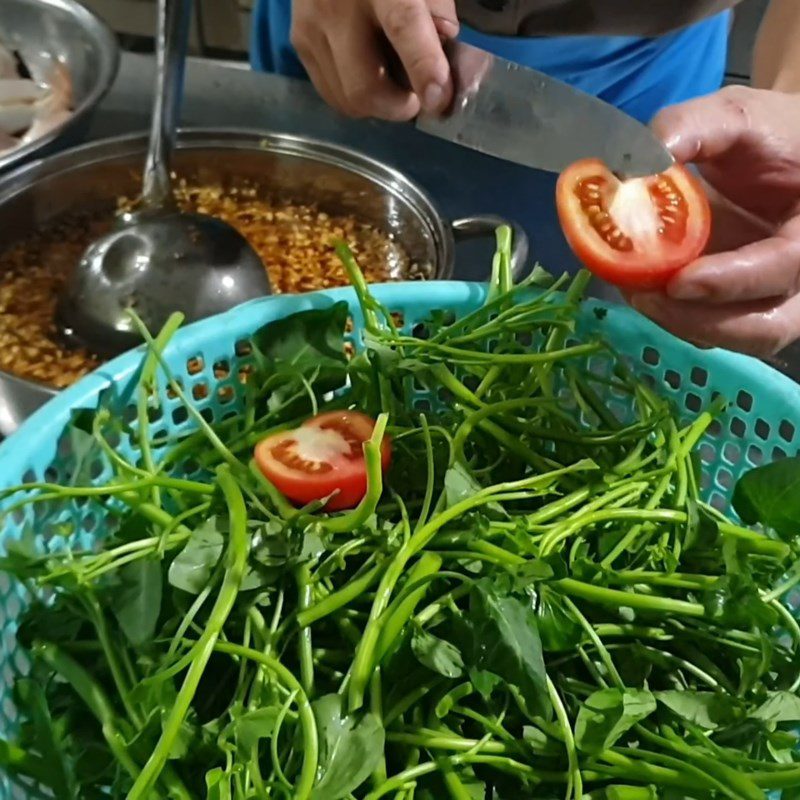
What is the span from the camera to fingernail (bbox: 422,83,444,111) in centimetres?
53

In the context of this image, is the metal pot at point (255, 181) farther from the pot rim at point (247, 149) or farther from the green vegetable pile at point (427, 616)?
the green vegetable pile at point (427, 616)

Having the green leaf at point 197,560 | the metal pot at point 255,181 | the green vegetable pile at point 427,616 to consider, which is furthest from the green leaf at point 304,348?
the metal pot at point 255,181

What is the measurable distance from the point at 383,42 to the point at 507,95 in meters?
0.17

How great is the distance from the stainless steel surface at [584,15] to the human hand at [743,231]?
21 cm

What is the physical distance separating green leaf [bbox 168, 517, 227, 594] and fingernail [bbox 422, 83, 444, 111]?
26cm

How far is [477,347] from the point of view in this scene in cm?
59

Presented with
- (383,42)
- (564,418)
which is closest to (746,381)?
(564,418)

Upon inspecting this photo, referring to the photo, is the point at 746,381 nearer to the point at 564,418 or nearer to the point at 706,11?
the point at 564,418

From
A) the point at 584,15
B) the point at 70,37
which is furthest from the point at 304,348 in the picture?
the point at 70,37

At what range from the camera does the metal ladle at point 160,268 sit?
2.45ft

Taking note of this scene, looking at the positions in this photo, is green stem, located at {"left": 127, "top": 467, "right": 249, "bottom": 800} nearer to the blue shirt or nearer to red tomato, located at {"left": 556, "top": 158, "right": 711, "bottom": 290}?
red tomato, located at {"left": 556, "top": 158, "right": 711, "bottom": 290}

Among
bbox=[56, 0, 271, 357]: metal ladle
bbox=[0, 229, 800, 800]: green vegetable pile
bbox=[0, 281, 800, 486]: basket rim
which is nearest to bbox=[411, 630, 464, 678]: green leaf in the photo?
bbox=[0, 229, 800, 800]: green vegetable pile

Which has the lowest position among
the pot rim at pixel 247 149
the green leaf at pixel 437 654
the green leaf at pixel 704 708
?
the pot rim at pixel 247 149

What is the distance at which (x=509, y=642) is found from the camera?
1.35 ft
